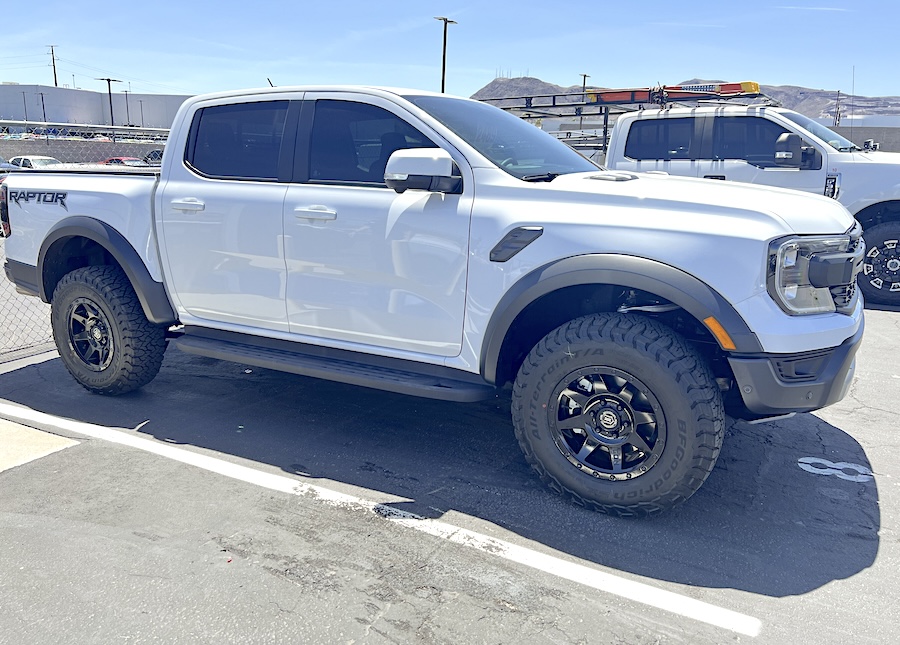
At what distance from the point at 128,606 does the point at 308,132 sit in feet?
8.48

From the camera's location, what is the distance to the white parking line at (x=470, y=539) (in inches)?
102

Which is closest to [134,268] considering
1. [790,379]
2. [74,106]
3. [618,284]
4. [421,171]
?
[421,171]

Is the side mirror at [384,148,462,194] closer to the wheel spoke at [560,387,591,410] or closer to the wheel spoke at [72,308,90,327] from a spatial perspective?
the wheel spoke at [560,387,591,410]

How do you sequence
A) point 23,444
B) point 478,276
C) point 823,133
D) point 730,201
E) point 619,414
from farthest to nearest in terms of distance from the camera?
point 823,133 → point 23,444 → point 478,276 → point 619,414 → point 730,201

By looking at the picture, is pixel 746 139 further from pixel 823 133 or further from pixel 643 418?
pixel 643 418

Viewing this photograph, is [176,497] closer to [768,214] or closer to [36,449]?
[36,449]

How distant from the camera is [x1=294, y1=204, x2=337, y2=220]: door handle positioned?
148 inches

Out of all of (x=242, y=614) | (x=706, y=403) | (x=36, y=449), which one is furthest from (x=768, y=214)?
(x=36, y=449)

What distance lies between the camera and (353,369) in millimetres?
3836

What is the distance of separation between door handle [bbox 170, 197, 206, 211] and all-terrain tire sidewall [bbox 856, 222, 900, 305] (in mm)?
6824

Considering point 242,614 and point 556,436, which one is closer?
point 242,614

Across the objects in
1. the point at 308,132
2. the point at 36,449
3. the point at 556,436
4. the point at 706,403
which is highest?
the point at 308,132

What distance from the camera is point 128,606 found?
261 centimetres

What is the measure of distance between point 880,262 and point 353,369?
21.9ft
